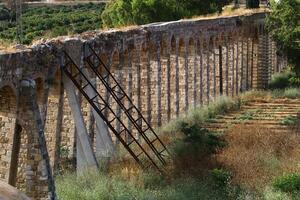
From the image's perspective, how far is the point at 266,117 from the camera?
24.0m

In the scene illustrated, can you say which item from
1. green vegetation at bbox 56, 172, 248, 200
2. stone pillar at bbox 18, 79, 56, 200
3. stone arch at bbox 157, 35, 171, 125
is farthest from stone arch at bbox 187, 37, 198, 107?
stone pillar at bbox 18, 79, 56, 200

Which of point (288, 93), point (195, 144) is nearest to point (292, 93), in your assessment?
point (288, 93)

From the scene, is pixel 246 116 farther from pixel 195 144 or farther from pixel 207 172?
pixel 207 172

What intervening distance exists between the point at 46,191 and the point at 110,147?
3798 mm

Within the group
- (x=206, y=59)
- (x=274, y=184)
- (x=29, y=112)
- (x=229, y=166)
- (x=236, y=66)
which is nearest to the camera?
(x=29, y=112)

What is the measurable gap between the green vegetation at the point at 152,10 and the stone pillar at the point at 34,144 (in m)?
19.8

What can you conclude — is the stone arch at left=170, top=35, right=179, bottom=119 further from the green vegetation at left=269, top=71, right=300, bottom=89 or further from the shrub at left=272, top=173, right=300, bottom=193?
the shrub at left=272, top=173, right=300, bottom=193

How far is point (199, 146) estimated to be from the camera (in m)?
17.1

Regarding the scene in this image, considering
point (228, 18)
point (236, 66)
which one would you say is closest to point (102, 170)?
point (228, 18)

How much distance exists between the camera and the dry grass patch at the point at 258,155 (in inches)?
566

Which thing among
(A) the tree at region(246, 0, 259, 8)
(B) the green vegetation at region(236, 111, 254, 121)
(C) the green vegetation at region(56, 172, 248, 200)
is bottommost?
(B) the green vegetation at region(236, 111, 254, 121)

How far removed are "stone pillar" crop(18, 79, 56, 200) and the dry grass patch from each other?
439 cm

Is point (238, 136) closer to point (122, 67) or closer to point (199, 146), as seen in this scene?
point (199, 146)

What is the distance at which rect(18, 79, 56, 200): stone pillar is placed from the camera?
11.7m
